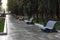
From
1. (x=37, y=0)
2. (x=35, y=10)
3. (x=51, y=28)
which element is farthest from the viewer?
(x=35, y=10)

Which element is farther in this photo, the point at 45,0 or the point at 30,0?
the point at 30,0

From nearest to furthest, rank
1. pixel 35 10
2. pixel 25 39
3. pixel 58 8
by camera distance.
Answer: pixel 25 39, pixel 58 8, pixel 35 10

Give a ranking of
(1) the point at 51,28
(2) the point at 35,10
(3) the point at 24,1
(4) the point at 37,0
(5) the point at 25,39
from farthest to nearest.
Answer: (3) the point at 24,1
(2) the point at 35,10
(4) the point at 37,0
(1) the point at 51,28
(5) the point at 25,39

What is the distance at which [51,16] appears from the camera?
44.6 meters

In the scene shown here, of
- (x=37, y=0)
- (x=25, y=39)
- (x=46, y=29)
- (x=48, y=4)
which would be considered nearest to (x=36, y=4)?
(x=37, y=0)

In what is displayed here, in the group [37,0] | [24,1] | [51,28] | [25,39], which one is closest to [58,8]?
[37,0]

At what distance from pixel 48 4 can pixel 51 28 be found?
50.2 ft

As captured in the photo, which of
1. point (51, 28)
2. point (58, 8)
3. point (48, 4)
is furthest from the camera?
point (58, 8)

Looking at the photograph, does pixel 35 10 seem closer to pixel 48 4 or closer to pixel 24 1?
pixel 24 1

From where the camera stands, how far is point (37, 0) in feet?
133

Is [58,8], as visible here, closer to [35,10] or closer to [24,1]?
[35,10]

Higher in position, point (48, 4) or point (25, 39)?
point (48, 4)

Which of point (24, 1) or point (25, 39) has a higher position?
point (24, 1)

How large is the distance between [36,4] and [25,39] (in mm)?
27532
